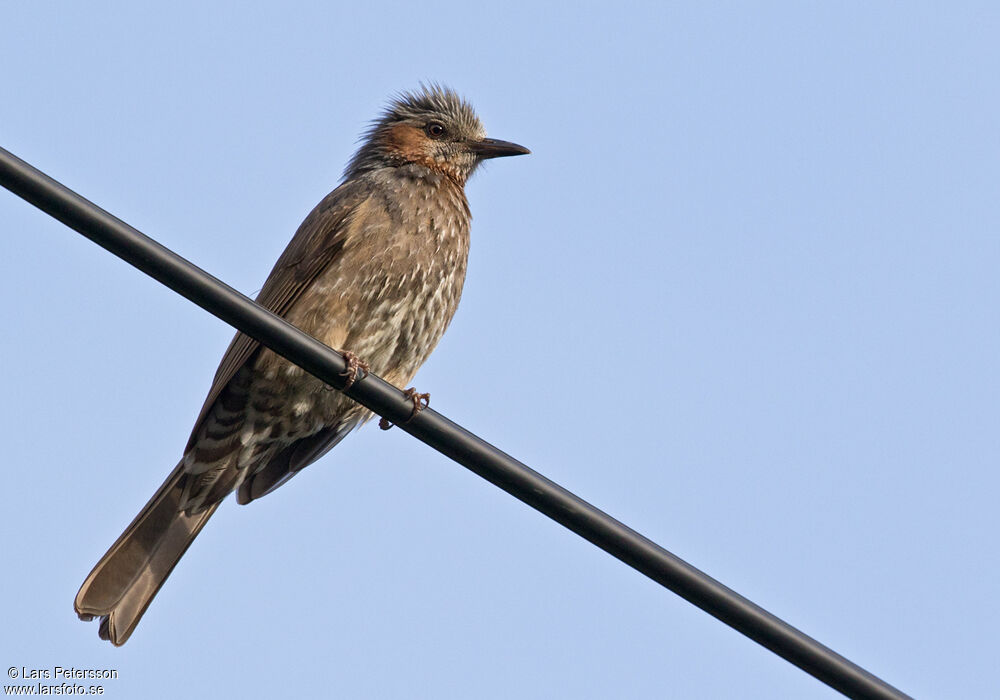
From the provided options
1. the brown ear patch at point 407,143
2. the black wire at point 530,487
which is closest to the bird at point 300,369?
the brown ear patch at point 407,143

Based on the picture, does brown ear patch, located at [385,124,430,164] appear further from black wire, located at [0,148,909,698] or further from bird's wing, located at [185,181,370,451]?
black wire, located at [0,148,909,698]

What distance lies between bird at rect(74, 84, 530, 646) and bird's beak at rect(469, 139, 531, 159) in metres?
0.58

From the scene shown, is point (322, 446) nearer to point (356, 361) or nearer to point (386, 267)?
point (386, 267)

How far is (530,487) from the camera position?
3.47 m

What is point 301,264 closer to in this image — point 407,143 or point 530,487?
point 407,143

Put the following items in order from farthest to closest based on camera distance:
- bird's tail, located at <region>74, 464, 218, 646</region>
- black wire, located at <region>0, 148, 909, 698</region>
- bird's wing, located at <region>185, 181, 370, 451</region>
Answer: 1. bird's wing, located at <region>185, 181, 370, 451</region>
2. bird's tail, located at <region>74, 464, 218, 646</region>
3. black wire, located at <region>0, 148, 909, 698</region>

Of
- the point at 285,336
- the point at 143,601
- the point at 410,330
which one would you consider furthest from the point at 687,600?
the point at 143,601

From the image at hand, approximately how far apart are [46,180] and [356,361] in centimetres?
214

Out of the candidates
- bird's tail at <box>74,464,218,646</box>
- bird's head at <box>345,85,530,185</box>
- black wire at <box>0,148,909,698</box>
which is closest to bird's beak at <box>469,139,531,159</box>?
bird's head at <box>345,85,530,185</box>

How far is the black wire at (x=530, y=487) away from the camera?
313 centimetres

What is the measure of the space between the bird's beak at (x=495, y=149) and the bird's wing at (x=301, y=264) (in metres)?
0.86

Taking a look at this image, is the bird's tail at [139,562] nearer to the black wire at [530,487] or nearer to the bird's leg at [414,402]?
the bird's leg at [414,402]

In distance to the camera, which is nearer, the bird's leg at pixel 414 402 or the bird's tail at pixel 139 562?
the bird's leg at pixel 414 402

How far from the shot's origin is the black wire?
10.3ft
